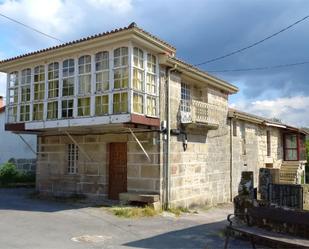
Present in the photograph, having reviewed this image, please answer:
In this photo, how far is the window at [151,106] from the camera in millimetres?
13453

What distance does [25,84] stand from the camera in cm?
1535

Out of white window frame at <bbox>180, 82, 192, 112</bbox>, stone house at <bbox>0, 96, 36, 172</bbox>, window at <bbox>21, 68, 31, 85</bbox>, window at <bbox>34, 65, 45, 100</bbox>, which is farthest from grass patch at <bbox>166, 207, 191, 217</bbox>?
stone house at <bbox>0, 96, 36, 172</bbox>

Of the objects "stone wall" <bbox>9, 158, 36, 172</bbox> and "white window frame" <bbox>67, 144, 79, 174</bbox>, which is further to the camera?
"stone wall" <bbox>9, 158, 36, 172</bbox>

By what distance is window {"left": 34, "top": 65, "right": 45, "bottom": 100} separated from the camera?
1478cm

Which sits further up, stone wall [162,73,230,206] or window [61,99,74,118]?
window [61,99,74,118]

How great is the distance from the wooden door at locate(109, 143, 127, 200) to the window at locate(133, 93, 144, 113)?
2.20m

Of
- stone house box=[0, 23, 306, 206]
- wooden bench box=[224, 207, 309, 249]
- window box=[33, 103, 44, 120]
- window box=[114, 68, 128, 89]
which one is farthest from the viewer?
window box=[33, 103, 44, 120]

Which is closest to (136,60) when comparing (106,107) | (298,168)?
(106,107)

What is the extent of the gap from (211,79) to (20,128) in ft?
26.3

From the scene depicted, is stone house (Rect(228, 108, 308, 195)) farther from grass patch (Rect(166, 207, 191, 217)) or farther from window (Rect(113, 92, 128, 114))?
window (Rect(113, 92, 128, 114))

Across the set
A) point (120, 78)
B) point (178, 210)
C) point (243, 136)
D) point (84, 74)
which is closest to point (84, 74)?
point (84, 74)

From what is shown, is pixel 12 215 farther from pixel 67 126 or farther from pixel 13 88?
pixel 13 88

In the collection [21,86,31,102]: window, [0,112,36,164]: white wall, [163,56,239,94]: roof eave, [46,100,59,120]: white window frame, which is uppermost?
[163,56,239,94]: roof eave

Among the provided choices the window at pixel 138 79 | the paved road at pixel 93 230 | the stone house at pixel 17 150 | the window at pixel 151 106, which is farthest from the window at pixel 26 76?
the stone house at pixel 17 150
